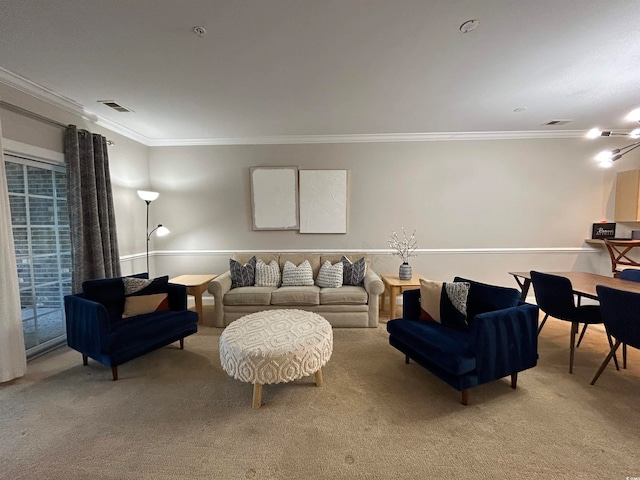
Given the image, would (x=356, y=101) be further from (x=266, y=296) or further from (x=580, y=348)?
(x=580, y=348)

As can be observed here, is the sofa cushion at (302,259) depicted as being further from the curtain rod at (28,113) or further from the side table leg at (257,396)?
the curtain rod at (28,113)

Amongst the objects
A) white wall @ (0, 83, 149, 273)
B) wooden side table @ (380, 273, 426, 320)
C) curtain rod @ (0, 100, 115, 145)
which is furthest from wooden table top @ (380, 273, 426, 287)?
curtain rod @ (0, 100, 115, 145)

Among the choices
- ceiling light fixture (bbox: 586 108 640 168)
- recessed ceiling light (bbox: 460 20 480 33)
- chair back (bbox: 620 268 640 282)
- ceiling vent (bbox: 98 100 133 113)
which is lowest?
chair back (bbox: 620 268 640 282)

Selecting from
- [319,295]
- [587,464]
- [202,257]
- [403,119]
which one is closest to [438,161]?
[403,119]

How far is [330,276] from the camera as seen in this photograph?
13.0 ft

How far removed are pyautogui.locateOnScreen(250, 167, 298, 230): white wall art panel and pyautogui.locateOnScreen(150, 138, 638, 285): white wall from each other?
14 cm

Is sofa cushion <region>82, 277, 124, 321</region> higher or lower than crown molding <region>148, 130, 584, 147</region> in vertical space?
lower

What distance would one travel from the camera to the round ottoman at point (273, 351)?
2066 millimetres

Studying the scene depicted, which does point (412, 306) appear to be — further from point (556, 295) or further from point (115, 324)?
point (115, 324)

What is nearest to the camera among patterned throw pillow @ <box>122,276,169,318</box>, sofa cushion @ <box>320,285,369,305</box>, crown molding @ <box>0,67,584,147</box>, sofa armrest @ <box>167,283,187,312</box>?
patterned throw pillow @ <box>122,276,169,318</box>

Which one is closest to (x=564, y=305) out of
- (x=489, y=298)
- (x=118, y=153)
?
(x=489, y=298)

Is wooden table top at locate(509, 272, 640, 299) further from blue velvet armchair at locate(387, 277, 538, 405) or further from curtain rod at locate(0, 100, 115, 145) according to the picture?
curtain rod at locate(0, 100, 115, 145)

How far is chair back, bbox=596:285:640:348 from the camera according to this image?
2.05m

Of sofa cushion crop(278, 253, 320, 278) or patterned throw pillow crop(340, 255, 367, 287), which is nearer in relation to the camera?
patterned throw pillow crop(340, 255, 367, 287)
